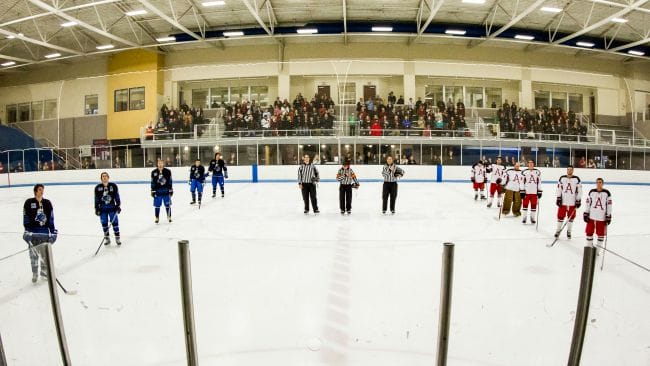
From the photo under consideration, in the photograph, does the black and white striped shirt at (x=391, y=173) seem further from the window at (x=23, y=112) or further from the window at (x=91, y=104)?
the window at (x=23, y=112)

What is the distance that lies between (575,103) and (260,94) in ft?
68.7

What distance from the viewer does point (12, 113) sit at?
30719 millimetres

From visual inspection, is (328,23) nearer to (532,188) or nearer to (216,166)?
(216,166)

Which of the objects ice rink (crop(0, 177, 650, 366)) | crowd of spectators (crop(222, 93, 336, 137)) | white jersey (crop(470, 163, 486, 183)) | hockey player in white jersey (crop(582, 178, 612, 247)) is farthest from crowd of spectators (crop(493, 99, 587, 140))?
ice rink (crop(0, 177, 650, 366))

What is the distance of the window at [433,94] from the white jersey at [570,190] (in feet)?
62.9

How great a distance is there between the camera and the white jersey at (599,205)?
6219 mm

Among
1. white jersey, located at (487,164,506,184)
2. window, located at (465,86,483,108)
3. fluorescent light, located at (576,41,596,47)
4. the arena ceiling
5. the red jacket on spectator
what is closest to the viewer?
white jersey, located at (487,164,506,184)

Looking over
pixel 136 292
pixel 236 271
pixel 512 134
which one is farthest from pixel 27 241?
pixel 512 134

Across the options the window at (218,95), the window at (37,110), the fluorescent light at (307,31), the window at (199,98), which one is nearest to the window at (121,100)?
the window at (199,98)

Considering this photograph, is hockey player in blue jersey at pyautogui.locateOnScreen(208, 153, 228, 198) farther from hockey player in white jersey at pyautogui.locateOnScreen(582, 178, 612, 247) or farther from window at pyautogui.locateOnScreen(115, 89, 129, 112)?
window at pyautogui.locateOnScreen(115, 89, 129, 112)

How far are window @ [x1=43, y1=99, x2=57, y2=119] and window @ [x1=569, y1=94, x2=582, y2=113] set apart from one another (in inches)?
1387

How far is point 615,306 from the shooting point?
2.23 meters

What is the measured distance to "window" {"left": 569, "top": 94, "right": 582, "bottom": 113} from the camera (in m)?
27.8

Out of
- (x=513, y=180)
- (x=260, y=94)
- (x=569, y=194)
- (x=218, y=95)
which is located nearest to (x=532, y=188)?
(x=513, y=180)
